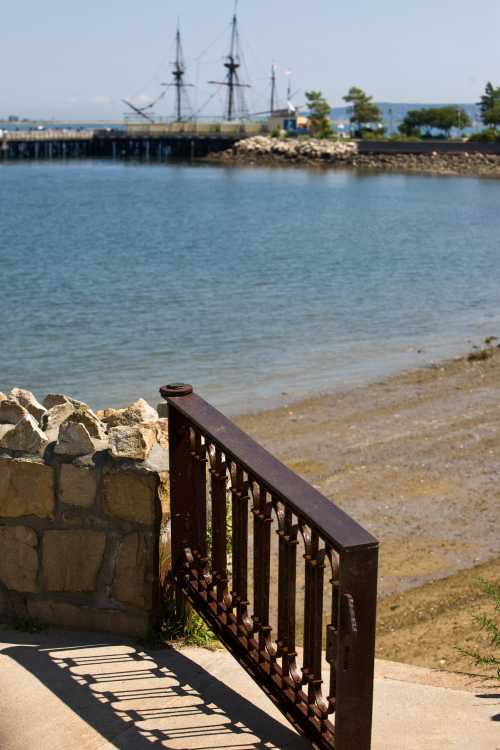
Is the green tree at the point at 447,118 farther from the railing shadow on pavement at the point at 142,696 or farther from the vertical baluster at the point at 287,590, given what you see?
the vertical baluster at the point at 287,590

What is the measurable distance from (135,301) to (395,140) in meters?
90.3

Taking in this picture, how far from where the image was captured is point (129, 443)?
4137mm

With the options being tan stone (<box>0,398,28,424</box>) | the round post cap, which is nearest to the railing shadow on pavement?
tan stone (<box>0,398,28,424</box>)

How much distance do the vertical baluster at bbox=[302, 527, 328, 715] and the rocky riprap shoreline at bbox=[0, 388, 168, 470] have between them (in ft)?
3.09

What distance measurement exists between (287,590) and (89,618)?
3.81 feet

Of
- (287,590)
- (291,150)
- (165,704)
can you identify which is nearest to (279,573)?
(287,590)

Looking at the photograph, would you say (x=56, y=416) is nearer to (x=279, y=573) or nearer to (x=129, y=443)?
(x=129, y=443)

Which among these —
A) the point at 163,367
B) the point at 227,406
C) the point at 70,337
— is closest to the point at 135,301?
the point at 70,337

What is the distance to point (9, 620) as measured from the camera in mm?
4414

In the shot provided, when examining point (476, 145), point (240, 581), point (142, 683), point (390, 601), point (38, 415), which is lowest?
point (390, 601)

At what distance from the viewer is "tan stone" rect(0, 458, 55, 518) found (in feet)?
13.8

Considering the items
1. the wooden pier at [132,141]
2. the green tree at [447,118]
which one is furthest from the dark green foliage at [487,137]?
the wooden pier at [132,141]

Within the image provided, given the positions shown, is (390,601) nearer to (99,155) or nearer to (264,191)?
(264,191)

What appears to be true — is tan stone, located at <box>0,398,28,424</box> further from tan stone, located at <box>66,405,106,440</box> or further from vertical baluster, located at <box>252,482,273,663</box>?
vertical baluster, located at <box>252,482,273,663</box>
